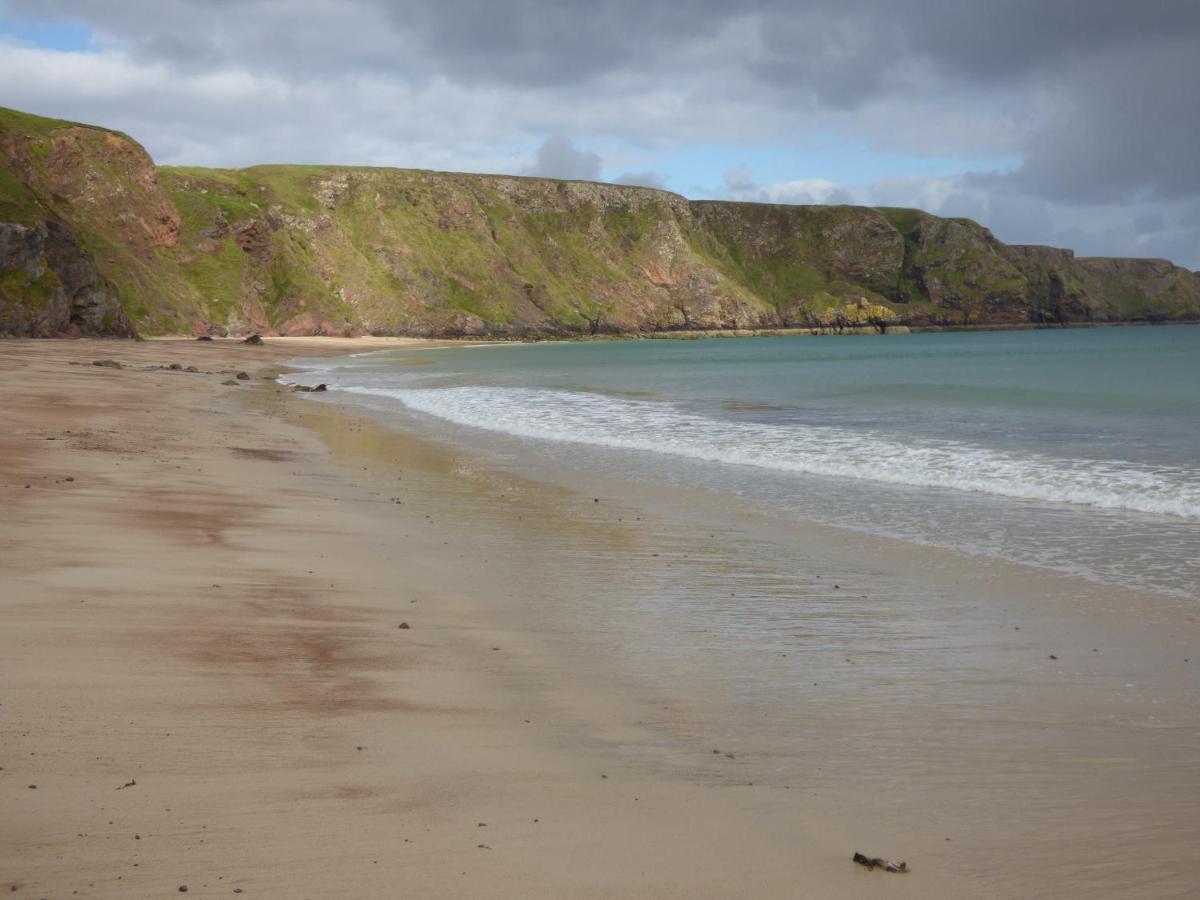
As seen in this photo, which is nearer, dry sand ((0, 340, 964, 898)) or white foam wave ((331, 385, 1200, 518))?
dry sand ((0, 340, 964, 898))

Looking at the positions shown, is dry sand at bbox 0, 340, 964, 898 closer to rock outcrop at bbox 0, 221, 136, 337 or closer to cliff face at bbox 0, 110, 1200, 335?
rock outcrop at bbox 0, 221, 136, 337

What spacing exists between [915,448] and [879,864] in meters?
15.5

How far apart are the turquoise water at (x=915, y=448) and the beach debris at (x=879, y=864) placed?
5.92 meters

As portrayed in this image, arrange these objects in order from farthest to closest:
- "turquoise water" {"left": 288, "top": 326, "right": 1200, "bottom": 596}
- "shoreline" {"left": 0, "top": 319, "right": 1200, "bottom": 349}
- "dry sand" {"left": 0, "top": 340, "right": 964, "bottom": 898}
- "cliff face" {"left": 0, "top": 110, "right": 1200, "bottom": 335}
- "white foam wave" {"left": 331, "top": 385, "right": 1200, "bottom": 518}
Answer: "shoreline" {"left": 0, "top": 319, "right": 1200, "bottom": 349}, "cliff face" {"left": 0, "top": 110, "right": 1200, "bottom": 335}, "white foam wave" {"left": 331, "top": 385, "right": 1200, "bottom": 518}, "turquoise water" {"left": 288, "top": 326, "right": 1200, "bottom": 596}, "dry sand" {"left": 0, "top": 340, "right": 964, "bottom": 898}

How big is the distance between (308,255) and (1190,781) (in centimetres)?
11881

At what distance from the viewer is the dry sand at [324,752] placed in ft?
11.5

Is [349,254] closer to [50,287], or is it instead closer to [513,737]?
[50,287]

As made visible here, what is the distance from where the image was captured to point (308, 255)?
115 meters

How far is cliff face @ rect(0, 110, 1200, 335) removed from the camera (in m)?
62.8

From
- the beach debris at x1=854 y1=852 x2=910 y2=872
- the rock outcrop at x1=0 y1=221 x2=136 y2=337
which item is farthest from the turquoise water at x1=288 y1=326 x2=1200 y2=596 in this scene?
the rock outcrop at x1=0 y1=221 x2=136 y2=337

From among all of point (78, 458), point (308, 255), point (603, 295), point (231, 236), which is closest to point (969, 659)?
point (78, 458)

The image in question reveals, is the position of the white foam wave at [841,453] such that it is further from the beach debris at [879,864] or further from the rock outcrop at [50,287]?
the rock outcrop at [50,287]

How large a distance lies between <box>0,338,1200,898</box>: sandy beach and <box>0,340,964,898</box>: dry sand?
2 cm

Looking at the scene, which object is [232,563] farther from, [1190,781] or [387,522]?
[1190,781]
